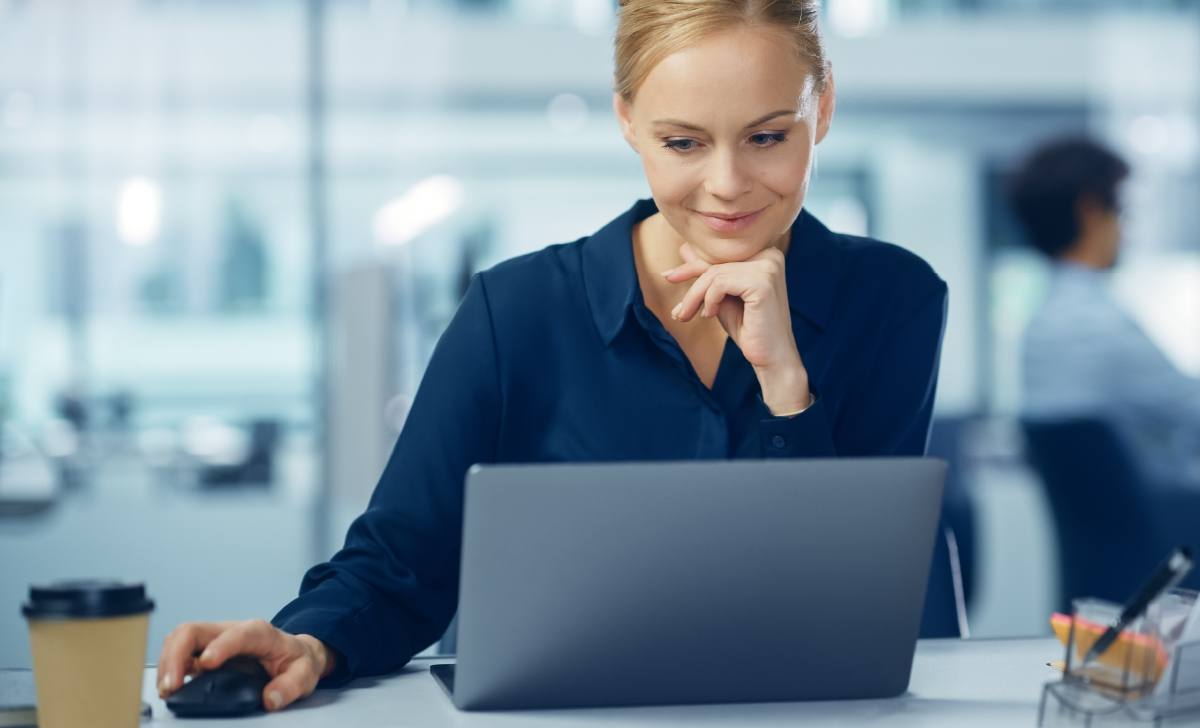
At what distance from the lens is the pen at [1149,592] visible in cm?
69

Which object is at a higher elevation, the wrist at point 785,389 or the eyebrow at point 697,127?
the eyebrow at point 697,127

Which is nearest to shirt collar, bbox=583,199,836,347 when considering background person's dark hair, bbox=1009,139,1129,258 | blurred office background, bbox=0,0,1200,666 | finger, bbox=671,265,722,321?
finger, bbox=671,265,722,321

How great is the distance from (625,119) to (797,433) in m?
0.40

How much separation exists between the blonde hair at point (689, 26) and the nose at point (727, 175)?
0.37ft

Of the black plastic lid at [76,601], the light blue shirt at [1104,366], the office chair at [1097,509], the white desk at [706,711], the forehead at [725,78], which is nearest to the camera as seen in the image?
the black plastic lid at [76,601]

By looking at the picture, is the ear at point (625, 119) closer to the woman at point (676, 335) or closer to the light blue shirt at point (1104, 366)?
the woman at point (676, 335)

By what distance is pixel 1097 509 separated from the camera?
2.44 meters

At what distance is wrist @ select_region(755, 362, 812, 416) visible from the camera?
1.09 metres

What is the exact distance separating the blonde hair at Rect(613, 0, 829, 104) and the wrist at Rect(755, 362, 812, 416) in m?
0.32

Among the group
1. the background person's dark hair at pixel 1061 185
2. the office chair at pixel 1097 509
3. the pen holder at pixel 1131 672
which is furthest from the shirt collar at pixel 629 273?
the background person's dark hair at pixel 1061 185

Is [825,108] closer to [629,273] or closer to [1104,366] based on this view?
[629,273]

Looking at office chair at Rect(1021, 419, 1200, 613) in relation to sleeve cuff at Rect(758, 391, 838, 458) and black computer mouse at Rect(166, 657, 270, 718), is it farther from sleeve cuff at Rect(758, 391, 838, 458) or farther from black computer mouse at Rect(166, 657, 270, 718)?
black computer mouse at Rect(166, 657, 270, 718)

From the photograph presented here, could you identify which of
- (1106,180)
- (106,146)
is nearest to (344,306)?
(106,146)

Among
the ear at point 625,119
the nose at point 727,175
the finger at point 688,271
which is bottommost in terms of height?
the finger at point 688,271
